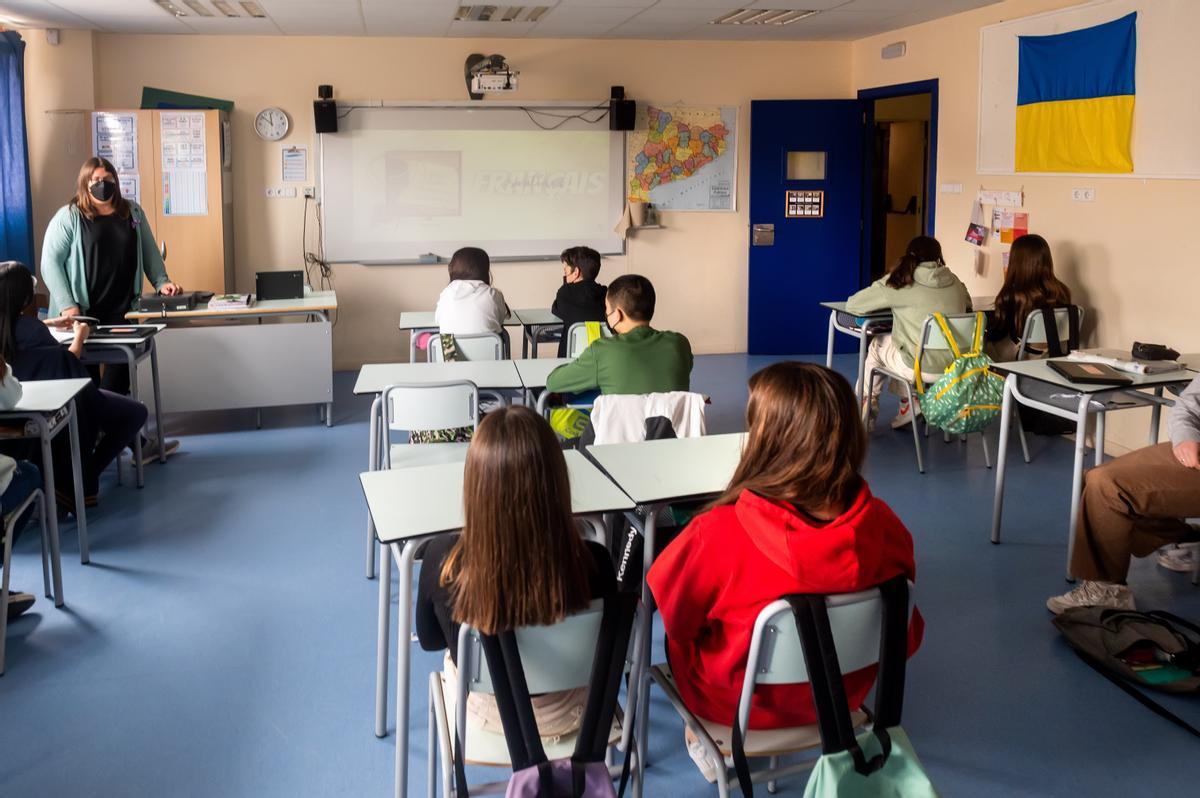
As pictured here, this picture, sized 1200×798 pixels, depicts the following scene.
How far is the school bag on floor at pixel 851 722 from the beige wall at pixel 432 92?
658 centimetres

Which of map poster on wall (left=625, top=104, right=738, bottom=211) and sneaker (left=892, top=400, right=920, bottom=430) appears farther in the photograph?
map poster on wall (left=625, top=104, right=738, bottom=211)

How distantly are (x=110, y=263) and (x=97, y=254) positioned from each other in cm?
8

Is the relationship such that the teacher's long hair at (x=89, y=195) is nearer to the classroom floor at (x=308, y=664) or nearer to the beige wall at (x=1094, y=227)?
the classroom floor at (x=308, y=664)

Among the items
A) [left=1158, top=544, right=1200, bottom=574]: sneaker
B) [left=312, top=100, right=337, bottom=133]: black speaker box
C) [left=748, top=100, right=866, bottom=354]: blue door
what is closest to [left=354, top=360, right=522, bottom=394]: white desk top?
[left=1158, top=544, right=1200, bottom=574]: sneaker

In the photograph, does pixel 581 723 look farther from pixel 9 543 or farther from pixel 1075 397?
pixel 1075 397

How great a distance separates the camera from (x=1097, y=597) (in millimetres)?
3459

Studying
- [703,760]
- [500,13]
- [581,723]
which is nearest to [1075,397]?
[703,760]

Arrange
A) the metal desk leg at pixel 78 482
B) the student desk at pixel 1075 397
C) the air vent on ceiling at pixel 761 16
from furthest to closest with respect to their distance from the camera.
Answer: the air vent on ceiling at pixel 761 16 → the metal desk leg at pixel 78 482 → the student desk at pixel 1075 397

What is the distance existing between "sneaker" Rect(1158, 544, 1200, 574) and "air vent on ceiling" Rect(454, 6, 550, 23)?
4.71 metres

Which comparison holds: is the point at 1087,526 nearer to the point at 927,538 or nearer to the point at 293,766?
the point at 927,538

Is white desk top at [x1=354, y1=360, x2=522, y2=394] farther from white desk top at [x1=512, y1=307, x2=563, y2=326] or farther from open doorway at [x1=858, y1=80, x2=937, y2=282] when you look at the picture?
open doorway at [x1=858, y1=80, x2=937, y2=282]

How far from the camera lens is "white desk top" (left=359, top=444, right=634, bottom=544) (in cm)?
234

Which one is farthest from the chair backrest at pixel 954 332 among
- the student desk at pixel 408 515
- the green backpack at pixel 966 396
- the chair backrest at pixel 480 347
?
the student desk at pixel 408 515

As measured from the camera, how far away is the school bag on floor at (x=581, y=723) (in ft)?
5.81
